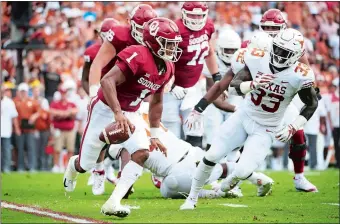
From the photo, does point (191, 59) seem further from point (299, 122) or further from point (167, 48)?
point (167, 48)

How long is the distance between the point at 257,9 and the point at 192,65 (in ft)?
27.6

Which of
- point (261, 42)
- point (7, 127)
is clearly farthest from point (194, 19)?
point (7, 127)

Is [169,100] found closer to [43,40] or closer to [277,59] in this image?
[277,59]

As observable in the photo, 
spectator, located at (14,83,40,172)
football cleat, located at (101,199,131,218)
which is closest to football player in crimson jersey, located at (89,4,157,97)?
football cleat, located at (101,199,131,218)

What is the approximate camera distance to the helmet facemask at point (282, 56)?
742cm

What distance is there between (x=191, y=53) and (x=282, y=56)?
2.60 m

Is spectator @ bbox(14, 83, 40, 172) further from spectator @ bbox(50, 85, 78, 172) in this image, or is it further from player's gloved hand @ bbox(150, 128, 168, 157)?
player's gloved hand @ bbox(150, 128, 168, 157)

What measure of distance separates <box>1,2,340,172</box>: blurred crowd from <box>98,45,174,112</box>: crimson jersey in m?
5.77

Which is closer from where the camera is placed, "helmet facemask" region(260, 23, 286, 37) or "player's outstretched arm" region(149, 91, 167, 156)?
"player's outstretched arm" region(149, 91, 167, 156)

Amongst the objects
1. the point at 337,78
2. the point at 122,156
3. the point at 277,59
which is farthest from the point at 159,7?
the point at 277,59

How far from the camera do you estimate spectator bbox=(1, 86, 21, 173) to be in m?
14.0

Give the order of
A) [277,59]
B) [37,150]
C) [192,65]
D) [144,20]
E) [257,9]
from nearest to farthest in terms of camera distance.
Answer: [277,59] < [144,20] < [192,65] < [37,150] < [257,9]

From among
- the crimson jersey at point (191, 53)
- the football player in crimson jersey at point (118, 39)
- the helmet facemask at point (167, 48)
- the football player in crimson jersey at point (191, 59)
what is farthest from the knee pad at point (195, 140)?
the helmet facemask at point (167, 48)

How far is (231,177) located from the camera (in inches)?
309
